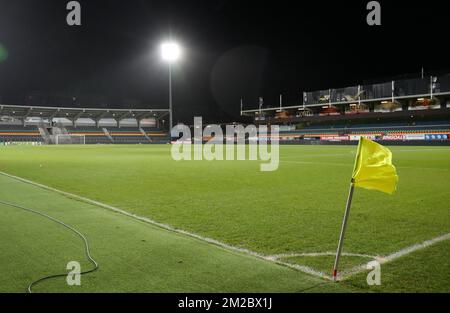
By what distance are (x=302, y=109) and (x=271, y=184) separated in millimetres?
68452

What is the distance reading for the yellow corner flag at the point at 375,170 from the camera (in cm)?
387

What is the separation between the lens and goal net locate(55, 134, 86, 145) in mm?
74375

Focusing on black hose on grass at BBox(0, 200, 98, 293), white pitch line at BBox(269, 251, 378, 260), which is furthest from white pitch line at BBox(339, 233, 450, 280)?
black hose on grass at BBox(0, 200, 98, 293)

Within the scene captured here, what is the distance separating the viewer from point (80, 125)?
84.8 meters

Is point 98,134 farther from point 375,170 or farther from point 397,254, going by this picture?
point 375,170

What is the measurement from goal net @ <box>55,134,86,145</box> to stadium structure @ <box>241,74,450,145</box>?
35938 millimetres

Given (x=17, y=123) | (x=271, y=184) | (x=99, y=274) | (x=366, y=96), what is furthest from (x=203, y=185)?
(x=17, y=123)

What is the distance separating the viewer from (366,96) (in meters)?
68.4

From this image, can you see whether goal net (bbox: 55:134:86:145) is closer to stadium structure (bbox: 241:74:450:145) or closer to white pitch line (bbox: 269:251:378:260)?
stadium structure (bbox: 241:74:450:145)

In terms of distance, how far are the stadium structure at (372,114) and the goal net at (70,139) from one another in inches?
1415

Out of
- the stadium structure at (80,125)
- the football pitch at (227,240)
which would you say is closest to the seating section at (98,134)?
the stadium structure at (80,125)

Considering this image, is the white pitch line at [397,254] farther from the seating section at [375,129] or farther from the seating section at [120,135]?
the seating section at [120,135]

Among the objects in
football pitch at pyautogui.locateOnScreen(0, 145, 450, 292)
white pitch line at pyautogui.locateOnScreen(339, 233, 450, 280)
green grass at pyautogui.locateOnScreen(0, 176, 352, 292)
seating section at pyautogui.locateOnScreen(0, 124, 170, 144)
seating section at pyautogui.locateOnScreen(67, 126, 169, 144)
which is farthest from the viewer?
seating section at pyautogui.locateOnScreen(67, 126, 169, 144)
